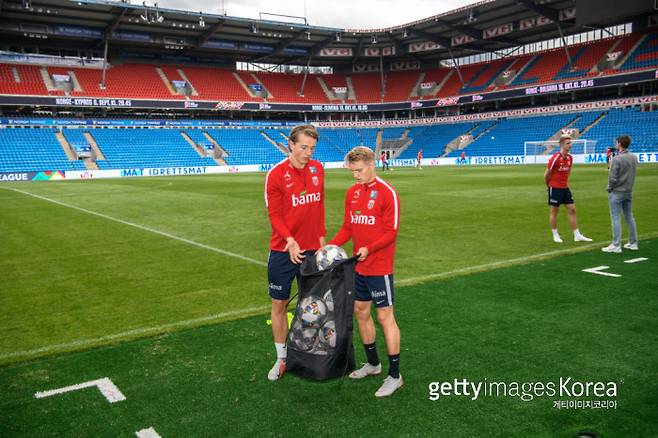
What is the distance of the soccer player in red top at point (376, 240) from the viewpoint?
438 centimetres

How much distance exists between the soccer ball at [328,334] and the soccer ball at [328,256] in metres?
0.48

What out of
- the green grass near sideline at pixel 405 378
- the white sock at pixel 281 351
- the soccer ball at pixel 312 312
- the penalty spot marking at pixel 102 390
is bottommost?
the green grass near sideline at pixel 405 378

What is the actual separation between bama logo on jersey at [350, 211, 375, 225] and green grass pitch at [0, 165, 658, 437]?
59.3 inches

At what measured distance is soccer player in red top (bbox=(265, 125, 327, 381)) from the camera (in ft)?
15.4

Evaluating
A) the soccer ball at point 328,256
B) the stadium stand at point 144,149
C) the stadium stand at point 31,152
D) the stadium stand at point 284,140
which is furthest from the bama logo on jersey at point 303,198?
the stadium stand at point 144,149

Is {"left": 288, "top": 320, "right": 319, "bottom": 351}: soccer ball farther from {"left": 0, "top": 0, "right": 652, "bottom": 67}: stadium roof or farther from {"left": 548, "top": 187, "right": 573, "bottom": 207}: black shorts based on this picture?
{"left": 0, "top": 0, "right": 652, "bottom": 67}: stadium roof

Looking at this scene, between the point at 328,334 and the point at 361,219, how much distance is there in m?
1.05

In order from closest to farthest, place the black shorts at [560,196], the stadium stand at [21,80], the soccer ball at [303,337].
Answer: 1. the soccer ball at [303,337]
2. the black shorts at [560,196]
3. the stadium stand at [21,80]

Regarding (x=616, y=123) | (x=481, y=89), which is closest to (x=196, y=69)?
(x=481, y=89)

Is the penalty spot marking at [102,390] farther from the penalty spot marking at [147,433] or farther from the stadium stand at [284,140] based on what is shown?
the stadium stand at [284,140]

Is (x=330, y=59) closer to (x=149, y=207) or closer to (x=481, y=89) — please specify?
(x=481, y=89)

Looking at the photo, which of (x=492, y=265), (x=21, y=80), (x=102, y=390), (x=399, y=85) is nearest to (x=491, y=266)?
(x=492, y=265)

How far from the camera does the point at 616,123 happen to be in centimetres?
4834

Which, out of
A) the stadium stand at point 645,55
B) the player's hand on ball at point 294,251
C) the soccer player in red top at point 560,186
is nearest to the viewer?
the player's hand on ball at point 294,251
